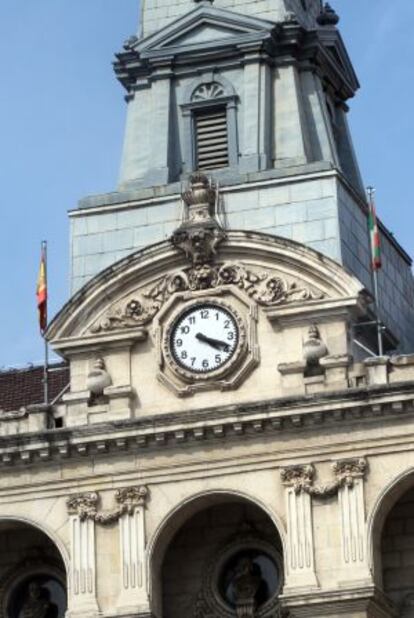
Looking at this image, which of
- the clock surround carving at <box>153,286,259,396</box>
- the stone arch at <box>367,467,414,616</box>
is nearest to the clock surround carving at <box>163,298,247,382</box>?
the clock surround carving at <box>153,286,259,396</box>

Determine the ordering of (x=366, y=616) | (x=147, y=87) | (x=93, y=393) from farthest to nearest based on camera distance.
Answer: (x=147, y=87), (x=93, y=393), (x=366, y=616)

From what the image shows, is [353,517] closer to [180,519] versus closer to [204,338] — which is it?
[180,519]

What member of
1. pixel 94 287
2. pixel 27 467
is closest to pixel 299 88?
pixel 94 287

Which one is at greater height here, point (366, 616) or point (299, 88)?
point (299, 88)

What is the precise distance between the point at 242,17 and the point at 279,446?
9.30 m

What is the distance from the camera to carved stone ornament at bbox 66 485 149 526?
48.9m

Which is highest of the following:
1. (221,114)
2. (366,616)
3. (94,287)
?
(221,114)

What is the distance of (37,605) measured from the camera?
50.6 meters

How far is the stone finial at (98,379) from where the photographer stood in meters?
49.9

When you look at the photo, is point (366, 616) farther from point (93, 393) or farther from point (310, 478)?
point (93, 393)

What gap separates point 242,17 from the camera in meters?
53.0

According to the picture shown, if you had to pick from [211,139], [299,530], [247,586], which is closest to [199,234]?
[211,139]

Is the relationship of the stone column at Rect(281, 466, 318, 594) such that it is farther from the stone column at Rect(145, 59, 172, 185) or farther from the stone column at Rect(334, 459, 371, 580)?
the stone column at Rect(145, 59, 172, 185)

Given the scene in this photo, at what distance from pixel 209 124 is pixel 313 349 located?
6.37 meters
